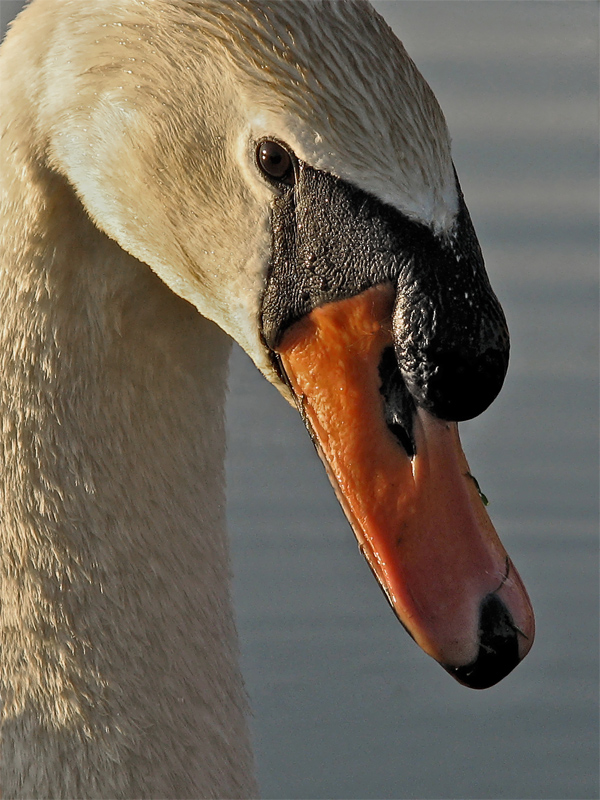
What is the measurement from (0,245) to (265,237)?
0.42m

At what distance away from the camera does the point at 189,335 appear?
6.49 feet

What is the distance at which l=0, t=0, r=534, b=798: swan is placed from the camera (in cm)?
159

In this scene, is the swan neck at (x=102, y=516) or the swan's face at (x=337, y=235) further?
the swan neck at (x=102, y=516)

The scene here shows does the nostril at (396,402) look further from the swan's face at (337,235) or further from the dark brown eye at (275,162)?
the dark brown eye at (275,162)

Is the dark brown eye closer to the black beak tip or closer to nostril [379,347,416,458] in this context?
nostril [379,347,416,458]

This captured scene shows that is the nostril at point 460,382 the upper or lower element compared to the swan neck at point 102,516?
upper

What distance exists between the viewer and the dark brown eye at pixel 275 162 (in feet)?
5.24

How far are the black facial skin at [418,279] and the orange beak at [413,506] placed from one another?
0.15ft

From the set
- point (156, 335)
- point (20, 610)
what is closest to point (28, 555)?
point (20, 610)

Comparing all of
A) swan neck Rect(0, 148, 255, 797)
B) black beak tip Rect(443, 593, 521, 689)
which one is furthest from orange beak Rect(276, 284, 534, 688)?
swan neck Rect(0, 148, 255, 797)

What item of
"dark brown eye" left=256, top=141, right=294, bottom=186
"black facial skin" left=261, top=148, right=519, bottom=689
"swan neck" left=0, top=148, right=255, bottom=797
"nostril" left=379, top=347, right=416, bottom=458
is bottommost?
"swan neck" left=0, top=148, right=255, bottom=797

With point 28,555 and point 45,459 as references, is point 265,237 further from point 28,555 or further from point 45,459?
point 28,555

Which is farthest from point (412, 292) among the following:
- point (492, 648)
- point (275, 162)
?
point (492, 648)

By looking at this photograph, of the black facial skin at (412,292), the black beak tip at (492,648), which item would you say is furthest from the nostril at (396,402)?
the black beak tip at (492,648)
